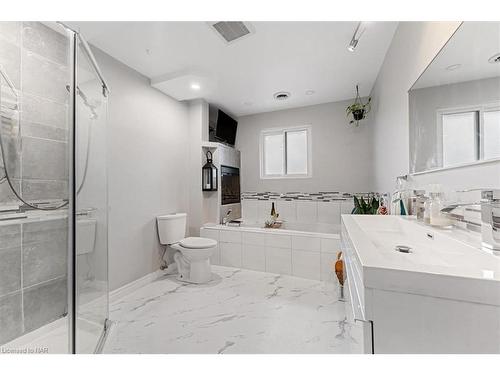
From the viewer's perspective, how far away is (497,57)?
0.81 meters

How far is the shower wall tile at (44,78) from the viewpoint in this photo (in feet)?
5.11

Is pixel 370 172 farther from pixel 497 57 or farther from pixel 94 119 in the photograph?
pixel 94 119

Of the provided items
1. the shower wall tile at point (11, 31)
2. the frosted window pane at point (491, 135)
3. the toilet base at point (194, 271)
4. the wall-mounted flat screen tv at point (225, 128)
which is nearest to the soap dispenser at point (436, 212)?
the frosted window pane at point (491, 135)

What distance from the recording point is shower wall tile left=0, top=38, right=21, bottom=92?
144 centimetres

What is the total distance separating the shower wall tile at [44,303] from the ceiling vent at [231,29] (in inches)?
92.0

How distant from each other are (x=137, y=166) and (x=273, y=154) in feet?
7.42

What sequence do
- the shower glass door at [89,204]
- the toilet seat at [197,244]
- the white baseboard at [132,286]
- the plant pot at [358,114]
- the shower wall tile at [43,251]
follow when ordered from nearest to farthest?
the shower glass door at [89,204]
the shower wall tile at [43,251]
the white baseboard at [132,286]
the toilet seat at [197,244]
the plant pot at [358,114]

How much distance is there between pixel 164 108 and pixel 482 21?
281cm

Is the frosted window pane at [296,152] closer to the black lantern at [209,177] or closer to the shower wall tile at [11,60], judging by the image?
the black lantern at [209,177]

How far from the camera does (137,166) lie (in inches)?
94.8

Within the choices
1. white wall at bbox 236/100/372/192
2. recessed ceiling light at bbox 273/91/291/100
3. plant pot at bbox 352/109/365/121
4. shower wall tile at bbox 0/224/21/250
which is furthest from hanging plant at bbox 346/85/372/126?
shower wall tile at bbox 0/224/21/250

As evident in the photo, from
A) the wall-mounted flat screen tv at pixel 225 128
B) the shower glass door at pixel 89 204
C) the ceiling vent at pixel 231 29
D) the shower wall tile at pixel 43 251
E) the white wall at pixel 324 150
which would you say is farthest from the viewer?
the wall-mounted flat screen tv at pixel 225 128

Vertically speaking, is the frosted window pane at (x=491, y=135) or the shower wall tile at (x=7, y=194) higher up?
the frosted window pane at (x=491, y=135)
